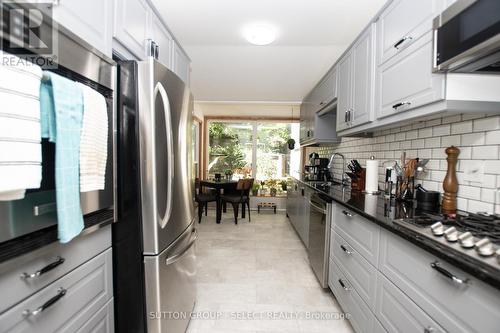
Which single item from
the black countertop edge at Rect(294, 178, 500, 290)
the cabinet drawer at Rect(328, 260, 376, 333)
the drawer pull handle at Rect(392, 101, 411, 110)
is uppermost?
the drawer pull handle at Rect(392, 101, 411, 110)

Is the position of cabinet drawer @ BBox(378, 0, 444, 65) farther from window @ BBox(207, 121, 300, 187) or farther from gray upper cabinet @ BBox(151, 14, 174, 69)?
window @ BBox(207, 121, 300, 187)

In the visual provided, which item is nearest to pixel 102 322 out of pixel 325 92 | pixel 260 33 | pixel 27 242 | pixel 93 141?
pixel 27 242

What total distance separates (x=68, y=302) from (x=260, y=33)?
2425 millimetres

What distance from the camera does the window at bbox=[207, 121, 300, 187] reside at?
225 inches

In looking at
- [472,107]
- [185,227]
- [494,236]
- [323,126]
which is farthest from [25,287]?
[323,126]

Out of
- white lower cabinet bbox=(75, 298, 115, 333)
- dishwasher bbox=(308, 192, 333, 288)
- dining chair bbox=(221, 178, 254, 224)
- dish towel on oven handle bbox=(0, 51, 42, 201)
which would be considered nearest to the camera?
dish towel on oven handle bbox=(0, 51, 42, 201)

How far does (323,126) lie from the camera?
3.34m

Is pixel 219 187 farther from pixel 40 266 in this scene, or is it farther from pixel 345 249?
pixel 40 266

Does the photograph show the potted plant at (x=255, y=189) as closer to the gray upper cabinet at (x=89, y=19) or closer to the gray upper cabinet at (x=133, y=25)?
the gray upper cabinet at (x=133, y=25)

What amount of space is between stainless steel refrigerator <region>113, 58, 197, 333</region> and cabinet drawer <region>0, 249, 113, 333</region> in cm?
10

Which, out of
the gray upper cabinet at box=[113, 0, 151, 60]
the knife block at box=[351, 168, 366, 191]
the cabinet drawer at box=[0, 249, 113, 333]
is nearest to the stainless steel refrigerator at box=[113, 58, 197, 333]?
the cabinet drawer at box=[0, 249, 113, 333]

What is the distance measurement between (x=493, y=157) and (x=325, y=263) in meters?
1.36

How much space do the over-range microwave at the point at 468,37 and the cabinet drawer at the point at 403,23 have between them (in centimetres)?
11

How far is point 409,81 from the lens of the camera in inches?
53.2
